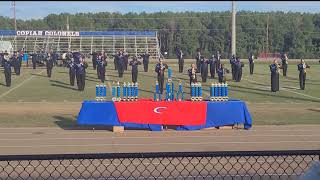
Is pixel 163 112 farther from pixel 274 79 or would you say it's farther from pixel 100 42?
pixel 100 42

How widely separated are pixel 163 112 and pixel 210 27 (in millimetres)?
111603

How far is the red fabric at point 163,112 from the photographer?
14758mm

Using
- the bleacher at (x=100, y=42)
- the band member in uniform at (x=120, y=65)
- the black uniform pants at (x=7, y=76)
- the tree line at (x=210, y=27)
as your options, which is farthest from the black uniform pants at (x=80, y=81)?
the tree line at (x=210, y=27)

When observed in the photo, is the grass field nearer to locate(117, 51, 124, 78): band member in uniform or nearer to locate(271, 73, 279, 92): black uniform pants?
locate(271, 73, 279, 92): black uniform pants

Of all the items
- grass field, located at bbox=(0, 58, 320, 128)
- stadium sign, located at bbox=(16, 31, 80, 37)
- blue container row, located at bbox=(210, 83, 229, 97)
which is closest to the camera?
blue container row, located at bbox=(210, 83, 229, 97)

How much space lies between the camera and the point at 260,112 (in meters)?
18.8

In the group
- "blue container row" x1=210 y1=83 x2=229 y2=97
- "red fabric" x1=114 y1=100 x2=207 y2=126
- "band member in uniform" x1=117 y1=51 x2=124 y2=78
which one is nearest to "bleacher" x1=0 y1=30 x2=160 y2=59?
"band member in uniform" x1=117 y1=51 x2=124 y2=78

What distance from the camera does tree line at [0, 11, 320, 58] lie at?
10956 cm

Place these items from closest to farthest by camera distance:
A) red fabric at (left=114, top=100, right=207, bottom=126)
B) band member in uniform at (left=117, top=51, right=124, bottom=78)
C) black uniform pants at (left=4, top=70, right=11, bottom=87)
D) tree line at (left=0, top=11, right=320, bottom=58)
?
red fabric at (left=114, top=100, right=207, bottom=126) < black uniform pants at (left=4, top=70, right=11, bottom=87) < band member in uniform at (left=117, top=51, right=124, bottom=78) < tree line at (left=0, top=11, right=320, bottom=58)

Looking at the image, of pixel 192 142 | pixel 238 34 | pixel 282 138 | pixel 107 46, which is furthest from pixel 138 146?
pixel 238 34

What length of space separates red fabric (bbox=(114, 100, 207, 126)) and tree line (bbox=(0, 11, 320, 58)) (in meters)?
81.7

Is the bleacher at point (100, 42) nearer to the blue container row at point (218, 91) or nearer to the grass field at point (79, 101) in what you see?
the grass field at point (79, 101)

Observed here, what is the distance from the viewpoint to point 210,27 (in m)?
125

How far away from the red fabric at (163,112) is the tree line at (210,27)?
8167cm
